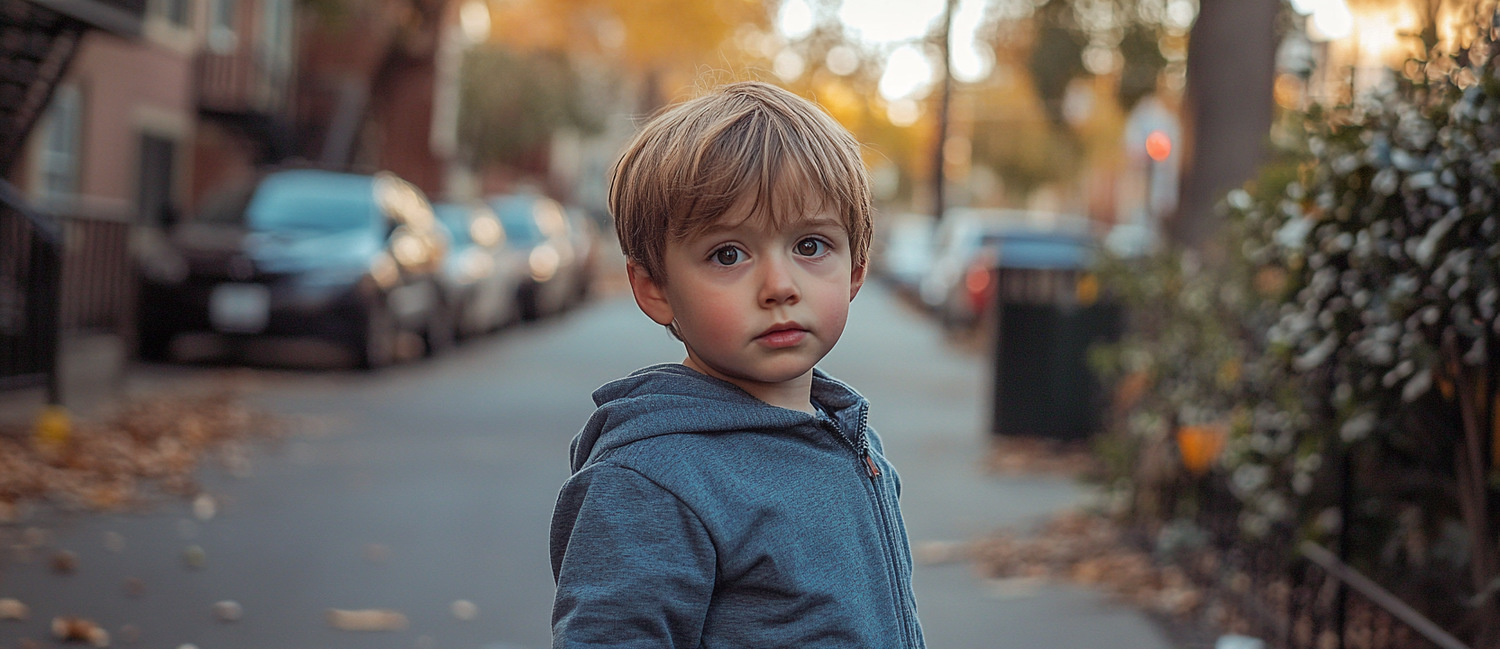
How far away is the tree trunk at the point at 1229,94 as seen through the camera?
31.5 feet

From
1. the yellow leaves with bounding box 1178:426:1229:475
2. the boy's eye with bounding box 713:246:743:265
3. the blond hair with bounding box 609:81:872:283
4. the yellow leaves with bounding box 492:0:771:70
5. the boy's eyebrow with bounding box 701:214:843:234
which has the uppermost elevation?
the yellow leaves with bounding box 492:0:771:70

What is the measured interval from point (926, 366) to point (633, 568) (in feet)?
53.0

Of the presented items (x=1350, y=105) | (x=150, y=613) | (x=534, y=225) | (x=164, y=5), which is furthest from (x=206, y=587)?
(x=534, y=225)

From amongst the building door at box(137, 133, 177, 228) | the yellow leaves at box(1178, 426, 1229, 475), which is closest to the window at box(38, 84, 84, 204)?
the building door at box(137, 133, 177, 228)

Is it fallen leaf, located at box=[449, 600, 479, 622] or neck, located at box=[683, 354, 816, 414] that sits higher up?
neck, located at box=[683, 354, 816, 414]

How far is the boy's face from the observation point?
1.94 meters

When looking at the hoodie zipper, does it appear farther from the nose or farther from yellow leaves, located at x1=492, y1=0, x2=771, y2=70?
yellow leaves, located at x1=492, y1=0, x2=771, y2=70

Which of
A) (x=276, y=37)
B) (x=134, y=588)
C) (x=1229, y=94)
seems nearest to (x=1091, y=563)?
(x=134, y=588)

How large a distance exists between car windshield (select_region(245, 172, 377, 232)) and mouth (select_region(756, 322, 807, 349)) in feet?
39.8

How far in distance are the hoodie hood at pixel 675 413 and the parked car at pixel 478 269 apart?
45.3 feet

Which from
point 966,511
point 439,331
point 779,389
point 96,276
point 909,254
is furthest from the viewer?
point 909,254

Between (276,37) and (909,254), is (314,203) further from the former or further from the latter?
(909,254)

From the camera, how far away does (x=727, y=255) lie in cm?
197

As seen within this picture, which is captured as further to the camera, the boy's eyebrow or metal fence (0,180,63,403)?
metal fence (0,180,63,403)
